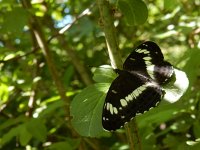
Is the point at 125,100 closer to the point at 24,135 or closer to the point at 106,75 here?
the point at 106,75

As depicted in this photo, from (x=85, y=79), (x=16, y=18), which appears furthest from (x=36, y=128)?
(x=85, y=79)

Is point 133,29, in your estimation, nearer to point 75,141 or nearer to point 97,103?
point 75,141

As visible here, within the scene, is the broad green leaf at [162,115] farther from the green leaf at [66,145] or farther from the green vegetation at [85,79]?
the green leaf at [66,145]

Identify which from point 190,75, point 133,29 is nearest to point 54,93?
point 133,29

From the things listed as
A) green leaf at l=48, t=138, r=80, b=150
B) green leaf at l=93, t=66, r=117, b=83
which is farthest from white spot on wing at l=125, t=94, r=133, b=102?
green leaf at l=48, t=138, r=80, b=150

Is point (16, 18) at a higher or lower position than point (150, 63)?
higher

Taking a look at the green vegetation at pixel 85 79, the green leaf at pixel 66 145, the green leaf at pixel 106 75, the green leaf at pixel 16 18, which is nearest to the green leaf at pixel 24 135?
the green vegetation at pixel 85 79
